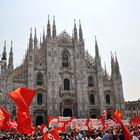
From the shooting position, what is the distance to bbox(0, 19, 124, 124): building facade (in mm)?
39906

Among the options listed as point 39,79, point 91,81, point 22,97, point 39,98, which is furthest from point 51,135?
point 91,81

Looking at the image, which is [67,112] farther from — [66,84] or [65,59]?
[65,59]

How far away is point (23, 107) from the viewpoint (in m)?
10.6

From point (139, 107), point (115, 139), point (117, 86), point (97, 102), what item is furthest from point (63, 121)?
point (139, 107)

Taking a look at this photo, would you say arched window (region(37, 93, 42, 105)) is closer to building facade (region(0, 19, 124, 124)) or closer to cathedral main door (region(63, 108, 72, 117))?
building facade (region(0, 19, 124, 124))

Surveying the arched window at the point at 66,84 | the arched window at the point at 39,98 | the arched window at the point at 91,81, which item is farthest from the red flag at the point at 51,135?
the arched window at the point at 91,81

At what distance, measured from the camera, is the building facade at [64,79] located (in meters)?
39.9

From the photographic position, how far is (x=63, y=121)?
24359 millimetres

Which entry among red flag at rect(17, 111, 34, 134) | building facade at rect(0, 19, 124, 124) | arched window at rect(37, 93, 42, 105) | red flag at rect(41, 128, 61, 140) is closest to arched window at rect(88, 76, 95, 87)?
building facade at rect(0, 19, 124, 124)

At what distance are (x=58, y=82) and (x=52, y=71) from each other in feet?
7.21

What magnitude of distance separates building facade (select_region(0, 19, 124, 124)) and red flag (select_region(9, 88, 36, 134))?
2745cm

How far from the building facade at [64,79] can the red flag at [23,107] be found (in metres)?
27.4

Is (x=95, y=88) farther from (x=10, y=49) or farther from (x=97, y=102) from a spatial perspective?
(x=10, y=49)

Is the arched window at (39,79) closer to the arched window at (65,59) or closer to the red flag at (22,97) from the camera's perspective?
the arched window at (65,59)
